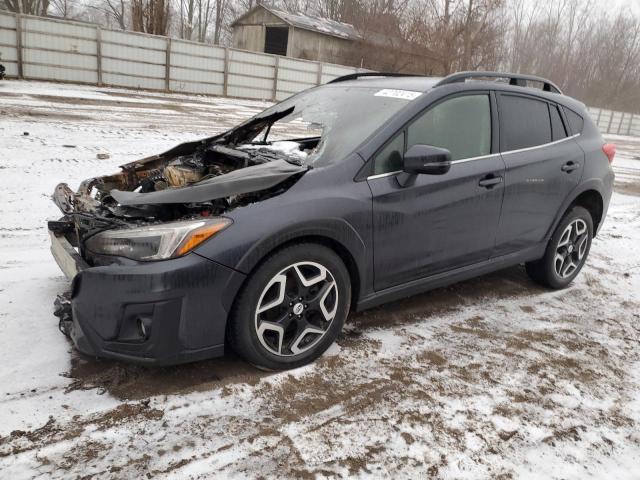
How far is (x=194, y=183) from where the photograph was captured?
2934mm

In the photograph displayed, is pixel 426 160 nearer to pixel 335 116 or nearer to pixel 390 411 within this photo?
pixel 335 116

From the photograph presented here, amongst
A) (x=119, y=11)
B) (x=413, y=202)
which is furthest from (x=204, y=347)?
(x=119, y=11)

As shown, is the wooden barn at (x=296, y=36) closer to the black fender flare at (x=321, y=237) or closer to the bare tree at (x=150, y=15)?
the bare tree at (x=150, y=15)

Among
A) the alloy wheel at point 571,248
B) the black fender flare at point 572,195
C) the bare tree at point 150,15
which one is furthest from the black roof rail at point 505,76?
the bare tree at point 150,15

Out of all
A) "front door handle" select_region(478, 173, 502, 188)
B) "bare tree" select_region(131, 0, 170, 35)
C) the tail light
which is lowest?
"front door handle" select_region(478, 173, 502, 188)

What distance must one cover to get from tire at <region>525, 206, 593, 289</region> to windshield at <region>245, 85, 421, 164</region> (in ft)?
6.32

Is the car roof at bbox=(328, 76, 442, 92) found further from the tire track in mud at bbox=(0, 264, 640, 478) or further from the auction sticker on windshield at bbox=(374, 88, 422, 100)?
the tire track in mud at bbox=(0, 264, 640, 478)

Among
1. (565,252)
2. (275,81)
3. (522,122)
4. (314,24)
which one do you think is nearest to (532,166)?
(522,122)

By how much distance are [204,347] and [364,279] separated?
1029 millimetres

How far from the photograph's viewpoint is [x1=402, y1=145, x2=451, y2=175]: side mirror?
9.91 ft

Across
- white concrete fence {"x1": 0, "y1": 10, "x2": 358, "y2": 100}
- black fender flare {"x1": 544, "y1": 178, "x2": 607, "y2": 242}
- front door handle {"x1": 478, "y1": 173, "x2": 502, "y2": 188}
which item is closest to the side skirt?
black fender flare {"x1": 544, "y1": 178, "x2": 607, "y2": 242}

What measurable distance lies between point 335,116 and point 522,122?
4.96ft

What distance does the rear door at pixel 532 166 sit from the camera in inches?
150

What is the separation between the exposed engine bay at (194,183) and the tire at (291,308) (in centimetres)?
41
